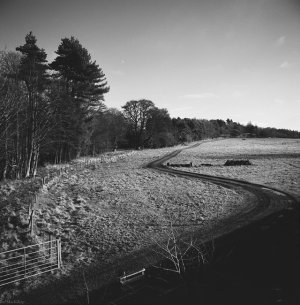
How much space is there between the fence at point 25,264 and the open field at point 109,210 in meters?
0.48

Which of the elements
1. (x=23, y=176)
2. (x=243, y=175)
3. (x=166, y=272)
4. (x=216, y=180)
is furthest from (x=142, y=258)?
(x=243, y=175)

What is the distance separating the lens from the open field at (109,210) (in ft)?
42.9

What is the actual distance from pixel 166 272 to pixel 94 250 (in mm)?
4432

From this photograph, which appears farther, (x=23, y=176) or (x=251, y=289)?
(x=23, y=176)

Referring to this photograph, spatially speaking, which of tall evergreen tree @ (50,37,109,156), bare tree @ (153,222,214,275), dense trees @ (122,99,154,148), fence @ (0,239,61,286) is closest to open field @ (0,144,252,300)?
fence @ (0,239,61,286)

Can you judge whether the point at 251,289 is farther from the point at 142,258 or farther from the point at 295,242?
the point at 142,258

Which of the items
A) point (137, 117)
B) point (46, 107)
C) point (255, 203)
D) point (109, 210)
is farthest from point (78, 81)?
point (137, 117)

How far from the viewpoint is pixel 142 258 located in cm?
1212

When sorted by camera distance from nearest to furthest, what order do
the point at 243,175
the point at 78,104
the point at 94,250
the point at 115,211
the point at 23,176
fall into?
the point at 94,250
the point at 115,211
the point at 23,176
the point at 243,175
the point at 78,104

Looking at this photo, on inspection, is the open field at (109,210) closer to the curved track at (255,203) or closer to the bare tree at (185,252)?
the curved track at (255,203)

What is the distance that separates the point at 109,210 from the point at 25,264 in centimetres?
867

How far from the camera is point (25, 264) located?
35.0ft

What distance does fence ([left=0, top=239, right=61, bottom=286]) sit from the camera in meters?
10.4

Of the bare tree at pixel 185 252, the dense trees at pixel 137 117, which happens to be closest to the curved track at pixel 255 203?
the bare tree at pixel 185 252
